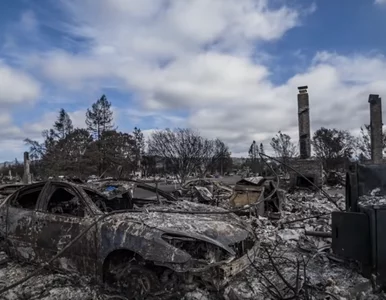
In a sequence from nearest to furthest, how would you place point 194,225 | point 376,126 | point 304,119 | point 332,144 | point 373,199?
point 194,225 < point 373,199 < point 304,119 < point 376,126 < point 332,144

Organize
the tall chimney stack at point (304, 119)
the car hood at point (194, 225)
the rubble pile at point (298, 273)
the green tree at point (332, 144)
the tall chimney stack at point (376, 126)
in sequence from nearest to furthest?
the car hood at point (194, 225) < the rubble pile at point (298, 273) < the tall chimney stack at point (304, 119) < the tall chimney stack at point (376, 126) < the green tree at point (332, 144)

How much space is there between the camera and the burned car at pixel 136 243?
407 cm

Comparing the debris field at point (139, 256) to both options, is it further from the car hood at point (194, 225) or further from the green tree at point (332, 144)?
the green tree at point (332, 144)

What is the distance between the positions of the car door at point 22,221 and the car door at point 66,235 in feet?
0.62

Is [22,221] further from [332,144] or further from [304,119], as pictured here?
[332,144]

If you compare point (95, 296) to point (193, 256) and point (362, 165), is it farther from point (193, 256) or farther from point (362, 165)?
point (362, 165)

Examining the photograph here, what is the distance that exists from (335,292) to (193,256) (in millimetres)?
1876

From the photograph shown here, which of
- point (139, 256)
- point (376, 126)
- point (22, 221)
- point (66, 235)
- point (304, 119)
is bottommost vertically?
point (139, 256)

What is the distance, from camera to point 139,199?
658cm

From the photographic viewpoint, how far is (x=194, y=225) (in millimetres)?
4484

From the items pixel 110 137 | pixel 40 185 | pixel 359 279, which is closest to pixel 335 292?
pixel 359 279

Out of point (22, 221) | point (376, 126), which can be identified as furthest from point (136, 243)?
point (376, 126)

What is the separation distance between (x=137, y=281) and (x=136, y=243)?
1.50ft

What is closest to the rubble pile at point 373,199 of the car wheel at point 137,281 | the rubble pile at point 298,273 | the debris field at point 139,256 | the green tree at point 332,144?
the debris field at point 139,256
